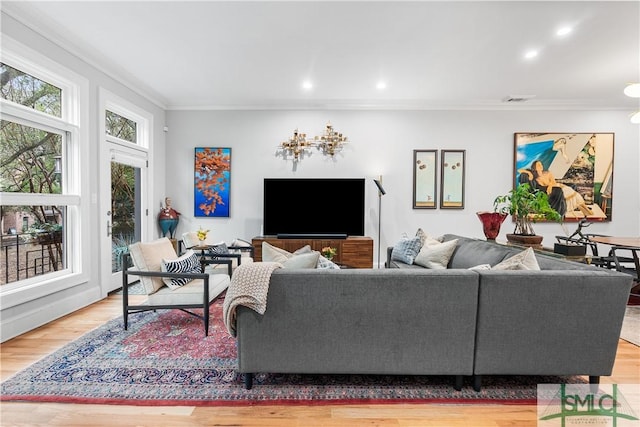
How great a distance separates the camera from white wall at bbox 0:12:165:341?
2.58m

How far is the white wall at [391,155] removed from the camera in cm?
494

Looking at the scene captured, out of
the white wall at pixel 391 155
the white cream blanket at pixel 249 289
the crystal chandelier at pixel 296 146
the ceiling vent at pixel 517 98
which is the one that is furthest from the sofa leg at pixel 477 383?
the ceiling vent at pixel 517 98

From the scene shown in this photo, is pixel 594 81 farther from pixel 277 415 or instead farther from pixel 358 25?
pixel 277 415

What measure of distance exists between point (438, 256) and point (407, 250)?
428mm

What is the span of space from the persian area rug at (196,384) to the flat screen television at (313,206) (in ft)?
8.60

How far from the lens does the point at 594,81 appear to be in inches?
158

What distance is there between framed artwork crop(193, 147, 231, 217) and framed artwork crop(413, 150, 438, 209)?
3039 mm

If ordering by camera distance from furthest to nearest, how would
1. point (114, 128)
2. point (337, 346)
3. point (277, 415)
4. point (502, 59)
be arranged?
1. point (114, 128)
2. point (502, 59)
3. point (337, 346)
4. point (277, 415)

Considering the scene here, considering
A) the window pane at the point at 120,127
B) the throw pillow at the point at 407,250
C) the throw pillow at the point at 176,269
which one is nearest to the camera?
the throw pillow at the point at 176,269

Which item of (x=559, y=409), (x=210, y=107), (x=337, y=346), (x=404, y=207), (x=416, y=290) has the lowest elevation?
(x=559, y=409)

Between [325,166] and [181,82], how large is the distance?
7.74 feet

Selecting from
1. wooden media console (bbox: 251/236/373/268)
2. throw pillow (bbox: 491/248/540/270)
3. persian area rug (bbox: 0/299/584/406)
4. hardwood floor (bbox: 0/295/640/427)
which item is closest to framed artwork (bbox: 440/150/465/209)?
wooden media console (bbox: 251/236/373/268)

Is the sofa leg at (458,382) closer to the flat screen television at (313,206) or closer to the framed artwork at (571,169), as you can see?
the flat screen television at (313,206)

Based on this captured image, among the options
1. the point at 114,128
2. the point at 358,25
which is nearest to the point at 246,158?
the point at 114,128
